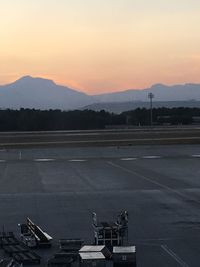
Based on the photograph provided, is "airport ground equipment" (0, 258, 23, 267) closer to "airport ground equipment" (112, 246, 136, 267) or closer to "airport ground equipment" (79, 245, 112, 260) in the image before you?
"airport ground equipment" (79, 245, 112, 260)

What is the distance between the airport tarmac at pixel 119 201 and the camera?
16797 millimetres

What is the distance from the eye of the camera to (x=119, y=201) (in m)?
25.0

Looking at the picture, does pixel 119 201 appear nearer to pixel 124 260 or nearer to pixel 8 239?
pixel 8 239

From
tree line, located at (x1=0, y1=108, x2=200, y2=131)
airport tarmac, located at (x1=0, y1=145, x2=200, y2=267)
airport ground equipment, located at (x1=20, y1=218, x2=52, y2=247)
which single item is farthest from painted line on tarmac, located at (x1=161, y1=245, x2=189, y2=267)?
tree line, located at (x1=0, y1=108, x2=200, y2=131)

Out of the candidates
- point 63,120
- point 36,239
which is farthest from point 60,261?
point 63,120

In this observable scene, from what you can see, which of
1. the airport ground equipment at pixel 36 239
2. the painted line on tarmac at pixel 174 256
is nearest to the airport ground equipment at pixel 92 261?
the painted line on tarmac at pixel 174 256

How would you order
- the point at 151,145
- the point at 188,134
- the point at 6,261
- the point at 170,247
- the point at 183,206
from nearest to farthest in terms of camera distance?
the point at 6,261, the point at 170,247, the point at 183,206, the point at 151,145, the point at 188,134

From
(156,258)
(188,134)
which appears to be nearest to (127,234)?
(156,258)

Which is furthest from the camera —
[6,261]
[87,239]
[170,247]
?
[87,239]

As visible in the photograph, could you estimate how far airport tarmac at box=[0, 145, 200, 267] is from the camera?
16.8 m

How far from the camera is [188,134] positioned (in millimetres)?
90750

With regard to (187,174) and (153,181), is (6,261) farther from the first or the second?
(187,174)

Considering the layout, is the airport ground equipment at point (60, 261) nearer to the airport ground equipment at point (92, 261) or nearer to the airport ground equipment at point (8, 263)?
the airport ground equipment at point (8, 263)

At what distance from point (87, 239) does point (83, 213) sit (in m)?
4.68
